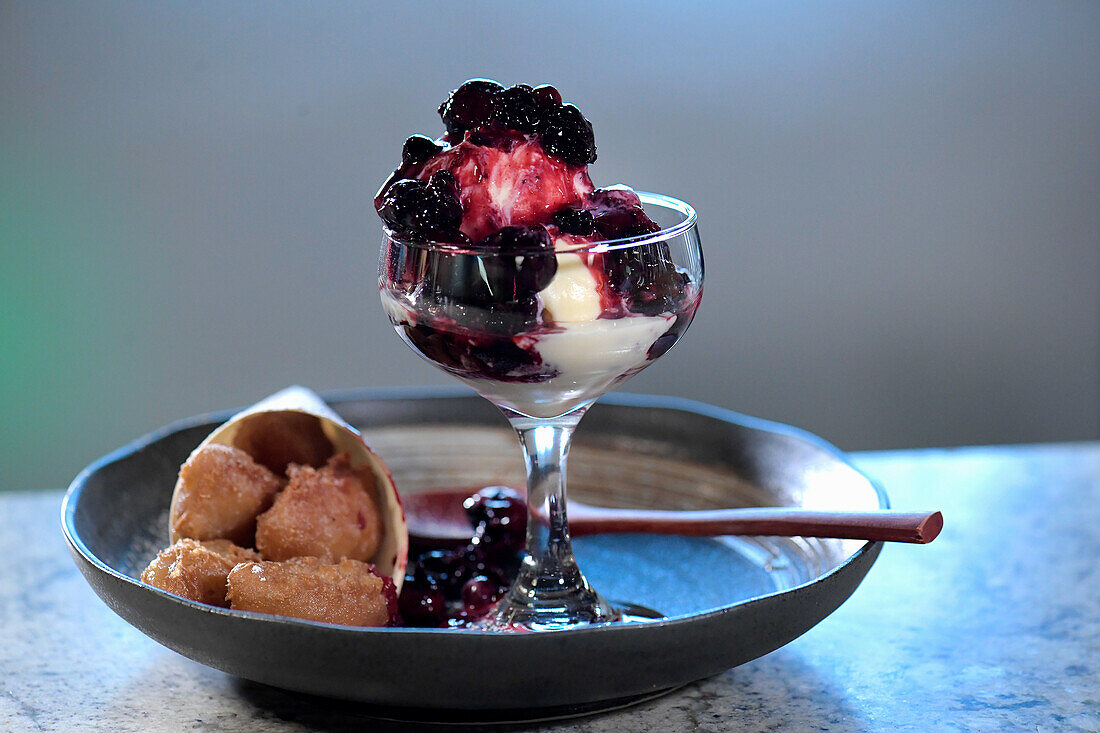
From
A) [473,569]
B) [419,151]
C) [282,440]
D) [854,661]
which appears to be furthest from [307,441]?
[854,661]

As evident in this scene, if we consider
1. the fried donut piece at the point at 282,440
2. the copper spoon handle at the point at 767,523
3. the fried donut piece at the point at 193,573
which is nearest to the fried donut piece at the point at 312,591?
the fried donut piece at the point at 193,573

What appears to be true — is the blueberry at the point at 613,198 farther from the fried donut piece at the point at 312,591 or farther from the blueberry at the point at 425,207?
the fried donut piece at the point at 312,591

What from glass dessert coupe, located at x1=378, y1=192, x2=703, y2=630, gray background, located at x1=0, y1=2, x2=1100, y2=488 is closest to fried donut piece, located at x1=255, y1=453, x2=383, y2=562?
glass dessert coupe, located at x1=378, y1=192, x2=703, y2=630

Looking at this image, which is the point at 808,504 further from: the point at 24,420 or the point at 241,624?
the point at 24,420

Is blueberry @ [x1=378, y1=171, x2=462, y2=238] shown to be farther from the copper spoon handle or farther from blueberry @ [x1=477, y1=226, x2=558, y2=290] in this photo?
the copper spoon handle

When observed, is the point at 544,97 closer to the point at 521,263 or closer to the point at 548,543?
the point at 521,263

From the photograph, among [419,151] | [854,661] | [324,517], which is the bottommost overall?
[854,661]
